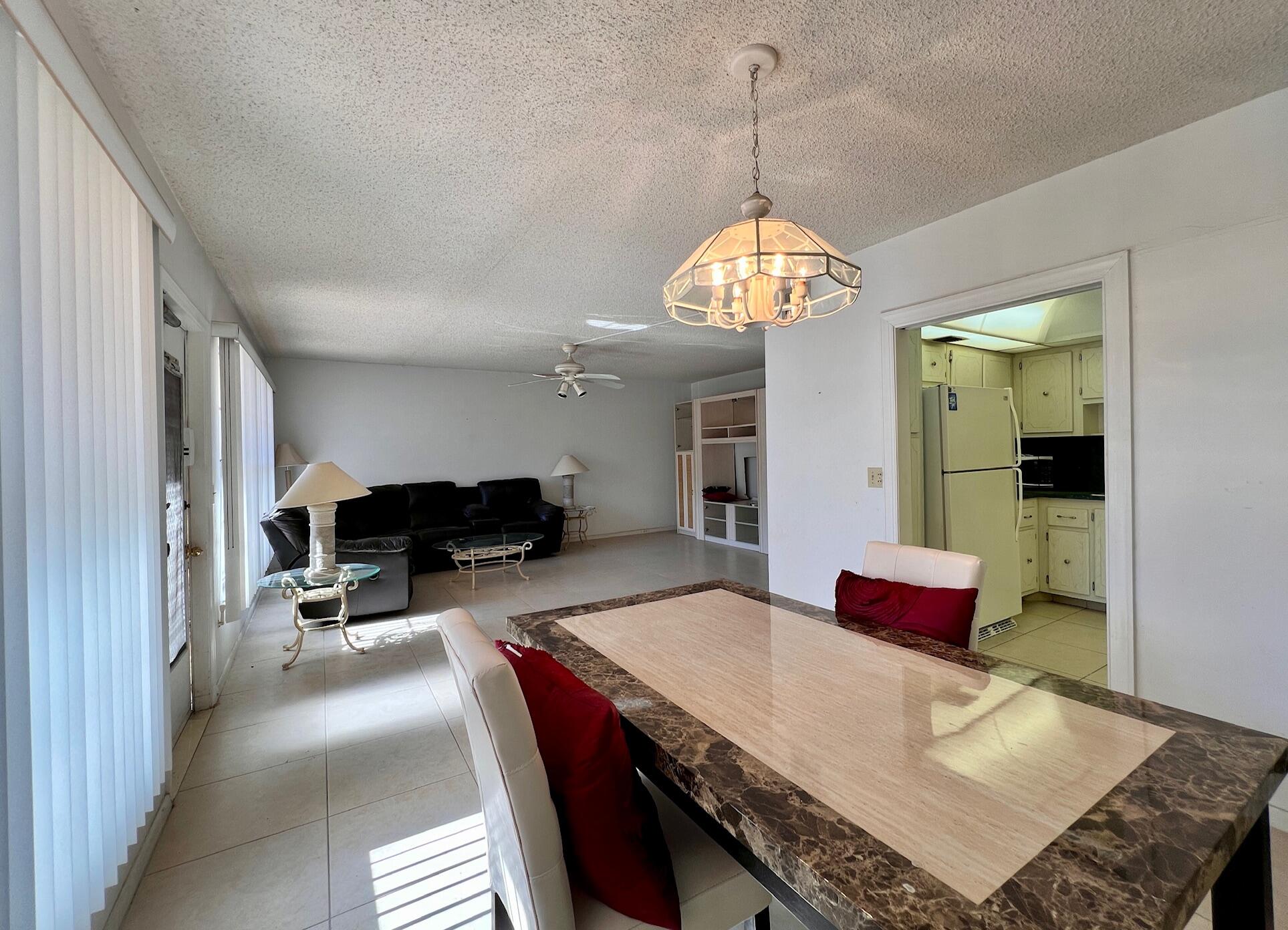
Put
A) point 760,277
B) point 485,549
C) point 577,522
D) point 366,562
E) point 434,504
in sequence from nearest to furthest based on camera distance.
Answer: point 760,277
point 366,562
point 485,549
point 434,504
point 577,522

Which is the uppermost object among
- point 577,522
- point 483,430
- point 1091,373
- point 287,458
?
point 1091,373

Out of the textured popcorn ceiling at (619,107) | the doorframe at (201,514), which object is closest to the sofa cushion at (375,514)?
the doorframe at (201,514)

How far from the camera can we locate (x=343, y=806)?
Result: 2004 millimetres

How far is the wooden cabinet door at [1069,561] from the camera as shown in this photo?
13.1 ft

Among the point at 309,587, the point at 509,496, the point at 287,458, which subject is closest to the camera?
the point at 309,587

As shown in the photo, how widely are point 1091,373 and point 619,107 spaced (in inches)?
176

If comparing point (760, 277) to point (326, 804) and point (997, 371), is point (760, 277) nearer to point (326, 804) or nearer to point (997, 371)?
point (326, 804)

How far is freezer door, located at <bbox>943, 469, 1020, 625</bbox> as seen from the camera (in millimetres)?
3262

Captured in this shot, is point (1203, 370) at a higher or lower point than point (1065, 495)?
higher

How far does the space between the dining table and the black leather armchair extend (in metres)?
3.34

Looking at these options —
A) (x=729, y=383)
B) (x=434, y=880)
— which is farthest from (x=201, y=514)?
(x=729, y=383)

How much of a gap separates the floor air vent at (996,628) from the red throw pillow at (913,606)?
2073 mm

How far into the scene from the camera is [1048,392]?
4.52m

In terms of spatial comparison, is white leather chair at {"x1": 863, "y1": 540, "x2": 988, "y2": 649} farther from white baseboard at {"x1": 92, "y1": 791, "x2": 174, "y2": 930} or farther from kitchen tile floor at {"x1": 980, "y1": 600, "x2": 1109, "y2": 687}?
white baseboard at {"x1": 92, "y1": 791, "x2": 174, "y2": 930}
